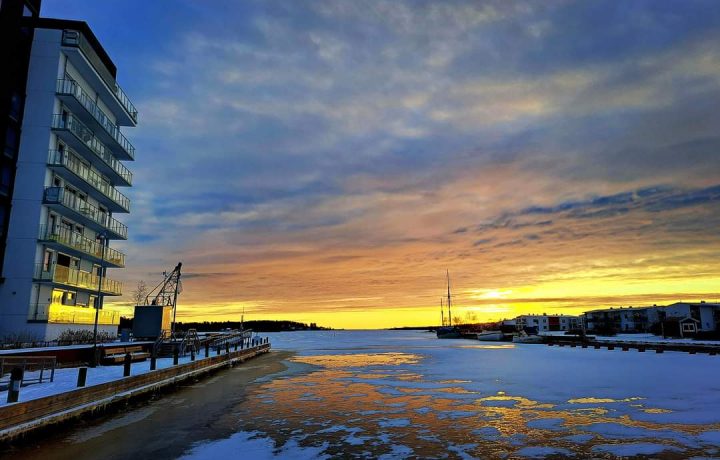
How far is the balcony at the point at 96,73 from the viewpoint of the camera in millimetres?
36375

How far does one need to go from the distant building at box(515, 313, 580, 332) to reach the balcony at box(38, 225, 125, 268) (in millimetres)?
147244

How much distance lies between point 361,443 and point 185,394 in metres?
14.0

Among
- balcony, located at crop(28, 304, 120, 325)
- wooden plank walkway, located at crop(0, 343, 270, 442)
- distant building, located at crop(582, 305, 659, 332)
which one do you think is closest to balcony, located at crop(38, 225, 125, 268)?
balcony, located at crop(28, 304, 120, 325)

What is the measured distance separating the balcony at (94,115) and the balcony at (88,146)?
2.50 ft

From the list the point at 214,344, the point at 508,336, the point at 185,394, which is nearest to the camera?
the point at 185,394

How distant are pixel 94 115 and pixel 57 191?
29.0ft

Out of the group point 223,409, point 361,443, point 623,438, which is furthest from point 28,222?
point 623,438

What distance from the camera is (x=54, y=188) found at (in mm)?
34531

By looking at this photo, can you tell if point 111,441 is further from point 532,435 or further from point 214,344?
point 214,344

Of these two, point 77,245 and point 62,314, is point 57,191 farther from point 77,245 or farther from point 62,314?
point 62,314

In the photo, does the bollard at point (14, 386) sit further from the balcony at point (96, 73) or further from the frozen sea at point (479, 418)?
the balcony at point (96, 73)

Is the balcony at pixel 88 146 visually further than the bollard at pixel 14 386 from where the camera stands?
Yes

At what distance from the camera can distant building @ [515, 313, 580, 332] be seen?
16638 cm

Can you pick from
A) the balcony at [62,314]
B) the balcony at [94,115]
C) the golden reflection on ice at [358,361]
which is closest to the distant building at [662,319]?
the golden reflection on ice at [358,361]
